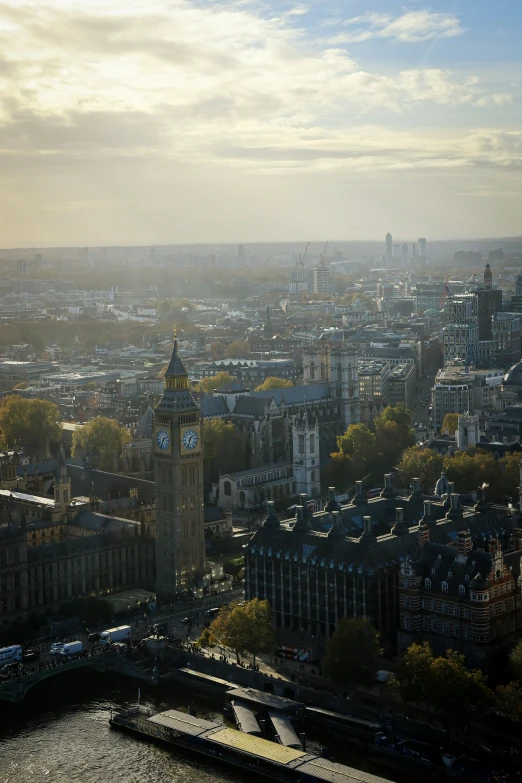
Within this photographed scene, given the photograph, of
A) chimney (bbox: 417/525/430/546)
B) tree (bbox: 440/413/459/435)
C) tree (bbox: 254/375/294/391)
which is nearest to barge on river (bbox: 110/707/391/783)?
chimney (bbox: 417/525/430/546)

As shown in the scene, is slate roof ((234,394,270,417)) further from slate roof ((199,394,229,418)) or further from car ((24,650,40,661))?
car ((24,650,40,661))

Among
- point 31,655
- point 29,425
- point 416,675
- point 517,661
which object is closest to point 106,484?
point 31,655

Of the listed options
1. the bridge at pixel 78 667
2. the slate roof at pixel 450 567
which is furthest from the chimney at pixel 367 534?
the bridge at pixel 78 667

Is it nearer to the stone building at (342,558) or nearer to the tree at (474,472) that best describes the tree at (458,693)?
the stone building at (342,558)

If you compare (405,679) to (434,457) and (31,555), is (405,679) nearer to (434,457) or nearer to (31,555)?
(31,555)

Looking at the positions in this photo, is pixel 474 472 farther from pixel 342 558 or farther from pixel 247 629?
pixel 247 629
